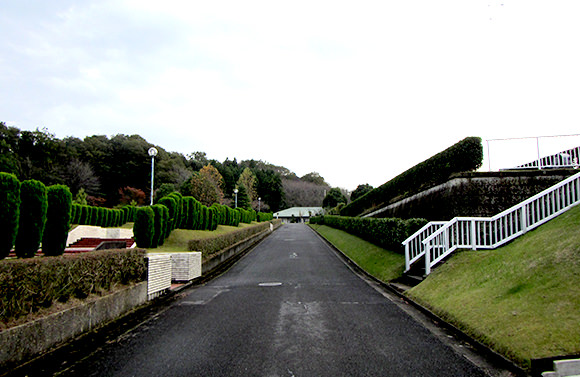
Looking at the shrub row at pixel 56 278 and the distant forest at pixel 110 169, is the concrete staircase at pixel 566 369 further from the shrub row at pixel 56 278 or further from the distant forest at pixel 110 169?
the distant forest at pixel 110 169

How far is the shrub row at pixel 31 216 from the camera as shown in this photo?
6.57 metres

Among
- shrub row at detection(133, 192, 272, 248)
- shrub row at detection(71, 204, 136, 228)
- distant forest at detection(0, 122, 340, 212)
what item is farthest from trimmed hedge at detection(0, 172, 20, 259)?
distant forest at detection(0, 122, 340, 212)

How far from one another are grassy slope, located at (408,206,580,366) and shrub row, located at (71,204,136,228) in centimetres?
2409

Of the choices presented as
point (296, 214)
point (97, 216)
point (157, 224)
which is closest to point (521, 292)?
point (157, 224)

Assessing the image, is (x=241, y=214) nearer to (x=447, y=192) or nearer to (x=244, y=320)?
(x=447, y=192)

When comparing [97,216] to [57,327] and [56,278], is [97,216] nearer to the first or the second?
[56,278]

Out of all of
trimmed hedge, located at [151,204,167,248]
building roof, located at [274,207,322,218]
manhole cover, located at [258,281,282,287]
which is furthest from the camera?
building roof, located at [274,207,322,218]

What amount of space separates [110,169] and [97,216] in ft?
139

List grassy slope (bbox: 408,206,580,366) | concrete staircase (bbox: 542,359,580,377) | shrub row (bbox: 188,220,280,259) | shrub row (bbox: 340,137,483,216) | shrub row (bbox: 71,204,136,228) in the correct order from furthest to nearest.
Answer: shrub row (bbox: 71,204,136,228), shrub row (bbox: 188,220,280,259), shrub row (bbox: 340,137,483,216), grassy slope (bbox: 408,206,580,366), concrete staircase (bbox: 542,359,580,377)

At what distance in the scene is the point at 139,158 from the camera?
67500 millimetres

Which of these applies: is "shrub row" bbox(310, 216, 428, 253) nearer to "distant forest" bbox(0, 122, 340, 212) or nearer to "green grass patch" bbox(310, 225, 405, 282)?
"green grass patch" bbox(310, 225, 405, 282)

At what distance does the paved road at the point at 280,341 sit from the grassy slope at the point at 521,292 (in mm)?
692

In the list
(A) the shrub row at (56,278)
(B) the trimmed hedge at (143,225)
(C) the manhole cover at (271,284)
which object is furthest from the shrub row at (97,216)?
(A) the shrub row at (56,278)

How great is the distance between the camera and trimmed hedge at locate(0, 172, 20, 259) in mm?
6492
